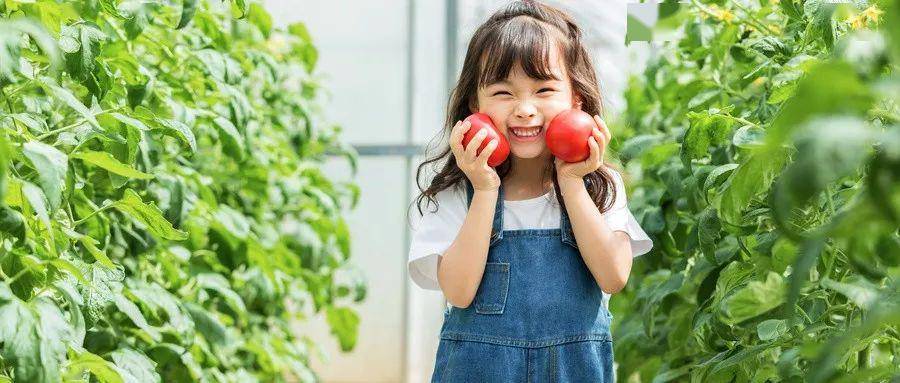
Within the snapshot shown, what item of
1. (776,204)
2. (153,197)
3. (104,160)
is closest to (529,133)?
(104,160)

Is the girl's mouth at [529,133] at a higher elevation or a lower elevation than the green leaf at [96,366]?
higher

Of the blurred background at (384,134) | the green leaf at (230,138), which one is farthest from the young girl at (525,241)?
the blurred background at (384,134)

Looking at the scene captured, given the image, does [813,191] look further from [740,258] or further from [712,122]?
[740,258]

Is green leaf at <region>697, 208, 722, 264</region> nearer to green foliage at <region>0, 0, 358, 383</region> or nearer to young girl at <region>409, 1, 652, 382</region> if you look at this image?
young girl at <region>409, 1, 652, 382</region>

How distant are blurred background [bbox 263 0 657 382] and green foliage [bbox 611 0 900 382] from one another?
2047mm

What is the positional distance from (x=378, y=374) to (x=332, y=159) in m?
0.99

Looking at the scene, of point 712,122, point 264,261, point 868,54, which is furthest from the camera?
point 264,261

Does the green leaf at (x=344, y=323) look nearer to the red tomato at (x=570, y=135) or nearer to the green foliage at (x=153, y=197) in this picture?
the green foliage at (x=153, y=197)

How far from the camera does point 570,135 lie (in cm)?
182

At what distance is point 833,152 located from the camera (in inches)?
29.4

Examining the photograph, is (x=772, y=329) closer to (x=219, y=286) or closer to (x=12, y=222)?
(x=12, y=222)

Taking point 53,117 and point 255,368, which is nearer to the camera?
point 53,117

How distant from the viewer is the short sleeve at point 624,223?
197cm

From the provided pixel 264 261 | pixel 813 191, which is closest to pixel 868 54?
pixel 813 191
